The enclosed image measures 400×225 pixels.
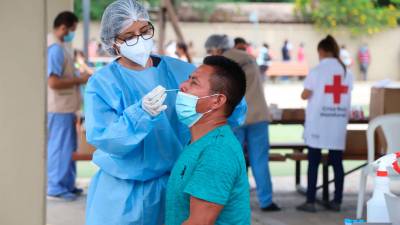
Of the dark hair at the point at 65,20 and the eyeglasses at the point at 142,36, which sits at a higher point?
the dark hair at the point at 65,20

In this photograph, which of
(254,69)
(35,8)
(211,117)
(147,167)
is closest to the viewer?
(211,117)

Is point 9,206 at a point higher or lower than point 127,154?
lower

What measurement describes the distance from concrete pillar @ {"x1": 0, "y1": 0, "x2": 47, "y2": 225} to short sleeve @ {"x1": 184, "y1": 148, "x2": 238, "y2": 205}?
207 cm

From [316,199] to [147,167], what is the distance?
14.9 ft

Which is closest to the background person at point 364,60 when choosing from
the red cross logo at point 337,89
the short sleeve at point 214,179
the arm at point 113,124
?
the red cross logo at point 337,89

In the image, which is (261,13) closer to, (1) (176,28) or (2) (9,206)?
(1) (176,28)


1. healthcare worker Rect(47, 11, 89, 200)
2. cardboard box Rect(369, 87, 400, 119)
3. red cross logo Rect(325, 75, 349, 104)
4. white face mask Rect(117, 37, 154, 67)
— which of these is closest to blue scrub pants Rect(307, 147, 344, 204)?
red cross logo Rect(325, 75, 349, 104)

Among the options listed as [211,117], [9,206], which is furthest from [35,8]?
[211,117]

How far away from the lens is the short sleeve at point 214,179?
233cm

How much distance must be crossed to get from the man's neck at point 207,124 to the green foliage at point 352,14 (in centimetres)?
2727

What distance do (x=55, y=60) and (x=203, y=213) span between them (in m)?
4.63

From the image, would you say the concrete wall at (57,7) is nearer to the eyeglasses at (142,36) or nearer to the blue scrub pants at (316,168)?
the blue scrub pants at (316,168)

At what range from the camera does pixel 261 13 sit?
3025 centimetres

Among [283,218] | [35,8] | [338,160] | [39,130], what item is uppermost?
[35,8]
